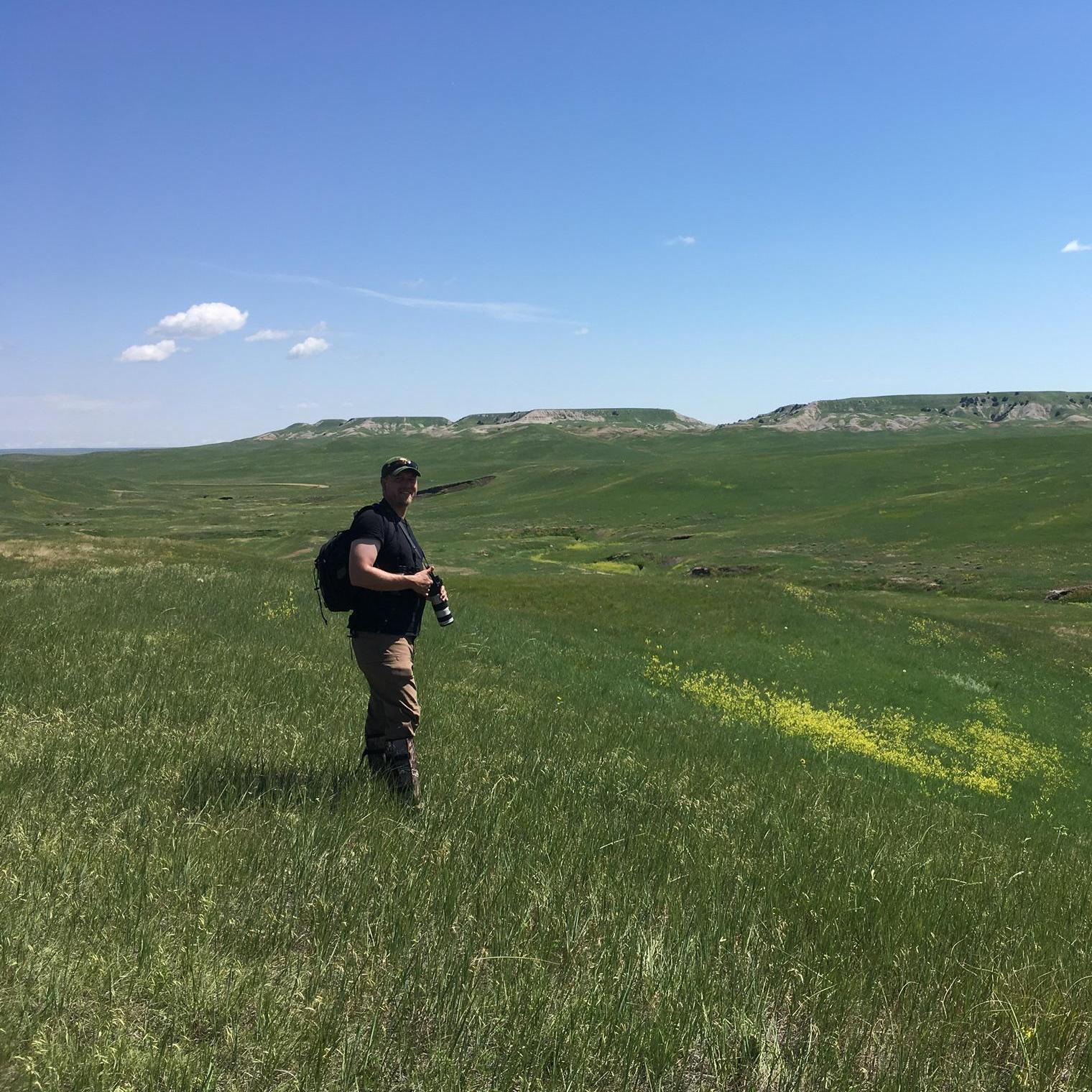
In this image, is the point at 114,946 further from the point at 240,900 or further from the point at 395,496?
the point at 395,496

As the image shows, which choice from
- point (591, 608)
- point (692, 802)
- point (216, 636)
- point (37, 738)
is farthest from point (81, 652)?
point (591, 608)

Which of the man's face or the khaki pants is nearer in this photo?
the khaki pants

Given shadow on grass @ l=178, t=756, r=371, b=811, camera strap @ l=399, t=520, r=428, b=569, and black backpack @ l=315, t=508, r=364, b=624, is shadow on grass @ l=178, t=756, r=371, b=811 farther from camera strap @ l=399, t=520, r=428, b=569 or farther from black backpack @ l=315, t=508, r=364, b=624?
camera strap @ l=399, t=520, r=428, b=569

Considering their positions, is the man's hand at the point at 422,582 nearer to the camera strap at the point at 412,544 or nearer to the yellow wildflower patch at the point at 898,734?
the camera strap at the point at 412,544

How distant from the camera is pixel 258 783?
6160 mm

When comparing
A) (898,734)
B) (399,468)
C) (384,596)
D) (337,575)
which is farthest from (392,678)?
(898,734)

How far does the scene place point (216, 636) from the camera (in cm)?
1416

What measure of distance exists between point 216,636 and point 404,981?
12.1m

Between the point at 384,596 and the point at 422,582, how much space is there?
17.4 inches

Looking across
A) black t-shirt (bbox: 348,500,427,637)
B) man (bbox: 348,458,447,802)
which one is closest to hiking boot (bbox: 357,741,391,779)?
man (bbox: 348,458,447,802)

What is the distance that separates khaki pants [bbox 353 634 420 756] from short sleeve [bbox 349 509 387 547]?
0.91m

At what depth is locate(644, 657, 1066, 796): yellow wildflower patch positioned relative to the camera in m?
16.7

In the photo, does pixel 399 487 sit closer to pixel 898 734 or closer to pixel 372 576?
pixel 372 576

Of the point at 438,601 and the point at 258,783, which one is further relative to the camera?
the point at 438,601
